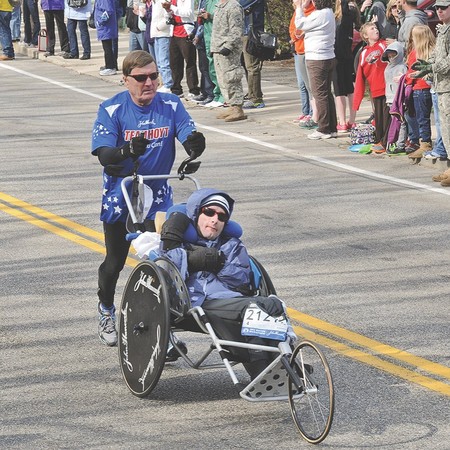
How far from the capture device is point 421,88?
15.4 meters

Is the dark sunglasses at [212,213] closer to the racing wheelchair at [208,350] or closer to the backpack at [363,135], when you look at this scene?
the racing wheelchair at [208,350]

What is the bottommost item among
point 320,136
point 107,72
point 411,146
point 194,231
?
point 107,72

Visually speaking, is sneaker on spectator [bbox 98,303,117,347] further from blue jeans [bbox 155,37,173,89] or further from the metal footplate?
blue jeans [bbox 155,37,173,89]

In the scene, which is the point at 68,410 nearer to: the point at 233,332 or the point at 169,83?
the point at 233,332

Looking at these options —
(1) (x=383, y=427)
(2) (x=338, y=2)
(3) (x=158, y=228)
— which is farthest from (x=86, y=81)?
(1) (x=383, y=427)

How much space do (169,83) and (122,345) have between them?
13.9 meters

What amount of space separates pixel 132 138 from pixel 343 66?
969 centimetres

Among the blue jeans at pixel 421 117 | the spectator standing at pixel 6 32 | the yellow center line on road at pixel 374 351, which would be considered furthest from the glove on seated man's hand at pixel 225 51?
the spectator standing at pixel 6 32

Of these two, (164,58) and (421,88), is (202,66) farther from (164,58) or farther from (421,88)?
(421,88)

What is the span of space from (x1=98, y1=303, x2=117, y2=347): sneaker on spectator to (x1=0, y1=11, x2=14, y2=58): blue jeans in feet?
62.7

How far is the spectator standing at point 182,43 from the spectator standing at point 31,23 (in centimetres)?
826

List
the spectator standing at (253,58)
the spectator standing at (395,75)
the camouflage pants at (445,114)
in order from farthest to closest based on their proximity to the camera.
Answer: the spectator standing at (253,58) → the spectator standing at (395,75) → the camouflage pants at (445,114)

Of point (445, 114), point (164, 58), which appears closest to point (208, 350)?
point (445, 114)

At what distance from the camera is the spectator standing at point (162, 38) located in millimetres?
20703
